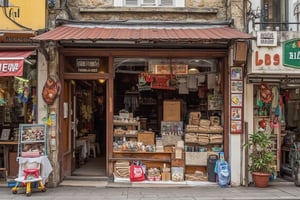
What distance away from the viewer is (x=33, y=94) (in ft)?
32.9

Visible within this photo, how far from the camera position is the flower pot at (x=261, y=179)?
9492mm

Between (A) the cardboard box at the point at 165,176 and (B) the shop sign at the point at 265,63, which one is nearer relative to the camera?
(B) the shop sign at the point at 265,63

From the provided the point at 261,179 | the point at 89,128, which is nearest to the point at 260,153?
the point at 261,179

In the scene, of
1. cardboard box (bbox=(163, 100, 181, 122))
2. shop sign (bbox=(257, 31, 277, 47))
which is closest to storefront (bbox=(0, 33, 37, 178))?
cardboard box (bbox=(163, 100, 181, 122))

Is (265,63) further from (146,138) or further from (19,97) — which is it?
(19,97)

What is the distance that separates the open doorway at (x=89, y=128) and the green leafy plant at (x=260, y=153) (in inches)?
160

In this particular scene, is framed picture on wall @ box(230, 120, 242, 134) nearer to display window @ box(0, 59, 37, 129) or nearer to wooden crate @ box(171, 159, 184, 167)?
wooden crate @ box(171, 159, 184, 167)

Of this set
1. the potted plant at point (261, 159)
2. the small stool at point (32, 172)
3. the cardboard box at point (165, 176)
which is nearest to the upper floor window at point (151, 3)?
the potted plant at point (261, 159)

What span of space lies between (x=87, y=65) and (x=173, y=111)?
270cm

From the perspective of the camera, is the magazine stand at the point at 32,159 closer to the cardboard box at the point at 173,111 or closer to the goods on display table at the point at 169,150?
the goods on display table at the point at 169,150

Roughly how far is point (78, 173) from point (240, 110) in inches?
190

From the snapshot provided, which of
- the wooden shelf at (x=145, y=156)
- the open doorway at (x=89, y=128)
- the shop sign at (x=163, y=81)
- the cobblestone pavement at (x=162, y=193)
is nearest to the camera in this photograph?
the cobblestone pavement at (x=162, y=193)

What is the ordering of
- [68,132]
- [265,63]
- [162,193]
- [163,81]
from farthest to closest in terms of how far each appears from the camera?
[68,132]
[163,81]
[265,63]
[162,193]

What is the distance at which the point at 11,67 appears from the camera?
29.2ft
